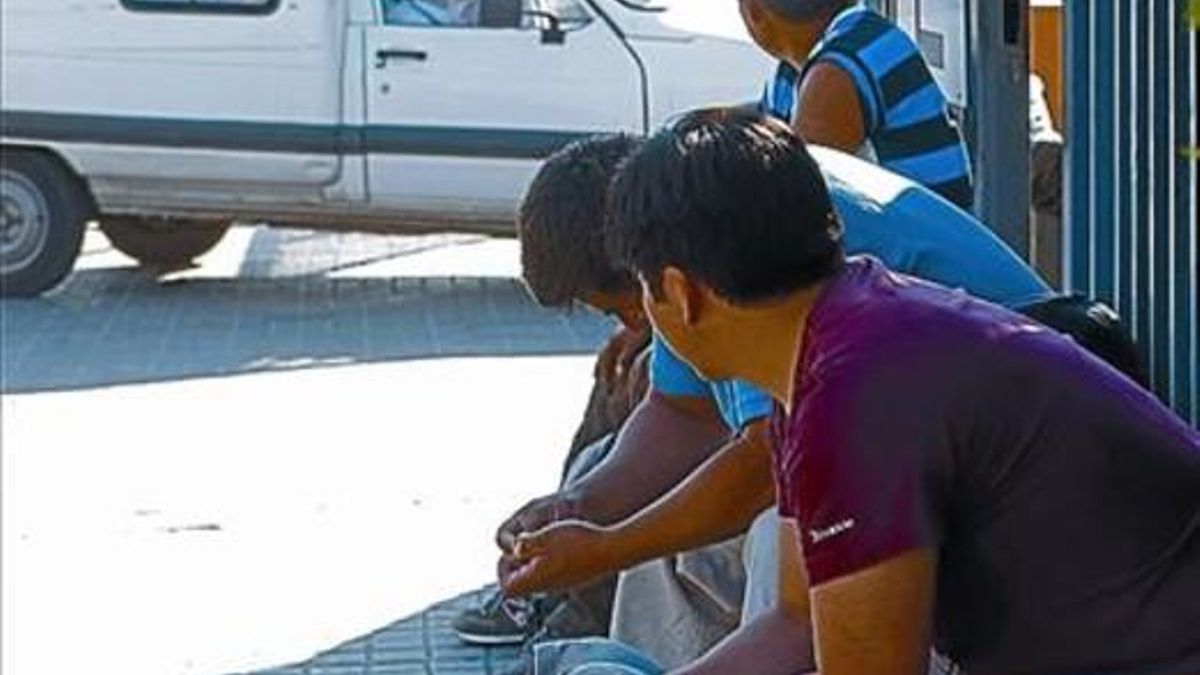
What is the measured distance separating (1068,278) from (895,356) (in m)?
2.85

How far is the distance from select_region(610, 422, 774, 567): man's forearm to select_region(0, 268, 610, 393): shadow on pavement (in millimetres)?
7033

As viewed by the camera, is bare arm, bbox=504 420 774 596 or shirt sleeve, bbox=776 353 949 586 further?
bare arm, bbox=504 420 774 596

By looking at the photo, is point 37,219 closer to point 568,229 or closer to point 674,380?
point 568,229

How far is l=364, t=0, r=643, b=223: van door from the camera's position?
13.5m

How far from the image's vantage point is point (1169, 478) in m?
3.11

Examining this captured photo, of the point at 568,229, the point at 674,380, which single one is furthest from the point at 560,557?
the point at 568,229

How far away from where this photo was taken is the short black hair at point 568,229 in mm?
4727

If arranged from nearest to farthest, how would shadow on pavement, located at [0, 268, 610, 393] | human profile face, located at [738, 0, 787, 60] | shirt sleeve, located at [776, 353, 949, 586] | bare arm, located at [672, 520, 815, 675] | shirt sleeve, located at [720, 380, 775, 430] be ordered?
1. shirt sleeve, located at [776, 353, 949, 586]
2. bare arm, located at [672, 520, 815, 675]
3. shirt sleeve, located at [720, 380, 775, 430]
4. human profile face, located at [738, 0, 787, 60]
5. shadow on pavement, located at [0, 268, 610, 393]

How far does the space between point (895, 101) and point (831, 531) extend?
2.52 metres

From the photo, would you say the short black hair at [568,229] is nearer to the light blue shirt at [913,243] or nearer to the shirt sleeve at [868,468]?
the light blue shirt at [913,243]

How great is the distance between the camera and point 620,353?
567cm

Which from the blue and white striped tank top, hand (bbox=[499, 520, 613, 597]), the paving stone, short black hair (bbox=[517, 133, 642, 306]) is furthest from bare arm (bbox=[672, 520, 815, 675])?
the paving stone

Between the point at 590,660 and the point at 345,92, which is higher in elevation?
the point at 590,660

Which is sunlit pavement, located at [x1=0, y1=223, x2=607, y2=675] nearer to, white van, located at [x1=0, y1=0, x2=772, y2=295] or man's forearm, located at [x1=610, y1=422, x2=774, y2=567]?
white van, located at [x1=0, y1=0, x2=772, y2=295]
